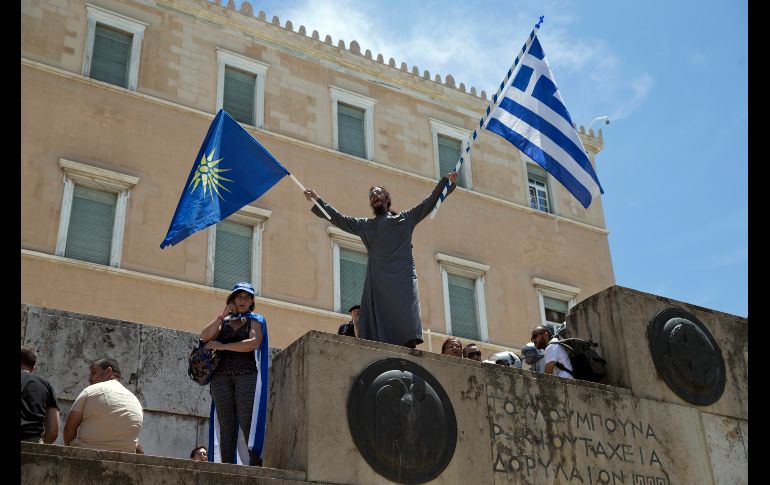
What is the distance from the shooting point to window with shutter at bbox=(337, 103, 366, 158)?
2197 centimetres

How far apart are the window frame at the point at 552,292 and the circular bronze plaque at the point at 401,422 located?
16.7 metres

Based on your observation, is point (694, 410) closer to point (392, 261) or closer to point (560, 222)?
point (392, 261)

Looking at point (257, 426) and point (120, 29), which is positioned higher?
point (120, 29)

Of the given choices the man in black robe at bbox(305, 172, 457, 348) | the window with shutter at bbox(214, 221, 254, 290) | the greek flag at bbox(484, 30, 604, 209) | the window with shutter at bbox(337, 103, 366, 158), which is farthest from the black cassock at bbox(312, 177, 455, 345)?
the window with shutter at bbox(337, 103, 366, 158)

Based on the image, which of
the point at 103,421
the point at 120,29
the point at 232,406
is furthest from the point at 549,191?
the point at 103,421

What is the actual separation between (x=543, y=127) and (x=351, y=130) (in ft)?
44.0

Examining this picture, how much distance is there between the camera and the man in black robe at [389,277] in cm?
661

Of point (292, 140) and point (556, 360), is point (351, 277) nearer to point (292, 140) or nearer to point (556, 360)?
point (292, 140)

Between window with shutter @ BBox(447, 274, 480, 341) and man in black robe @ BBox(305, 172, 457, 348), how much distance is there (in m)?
14.2

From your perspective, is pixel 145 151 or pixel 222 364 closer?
pixel 222 364

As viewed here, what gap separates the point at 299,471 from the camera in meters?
5.54

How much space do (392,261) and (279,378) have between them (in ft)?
3.96

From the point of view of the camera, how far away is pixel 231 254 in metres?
18.9
